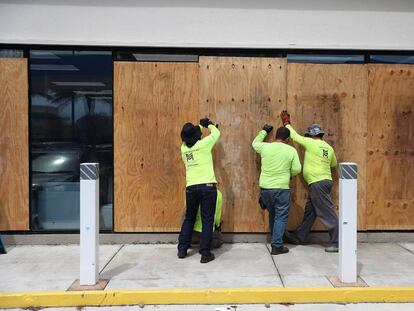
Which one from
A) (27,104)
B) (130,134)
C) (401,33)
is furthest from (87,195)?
(401,33)

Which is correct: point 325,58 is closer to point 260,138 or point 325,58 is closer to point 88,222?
point 260,138

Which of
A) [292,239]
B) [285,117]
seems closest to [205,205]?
[292,239]

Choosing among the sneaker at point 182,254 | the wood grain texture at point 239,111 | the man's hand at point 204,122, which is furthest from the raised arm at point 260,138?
the sneaker at point 182,254

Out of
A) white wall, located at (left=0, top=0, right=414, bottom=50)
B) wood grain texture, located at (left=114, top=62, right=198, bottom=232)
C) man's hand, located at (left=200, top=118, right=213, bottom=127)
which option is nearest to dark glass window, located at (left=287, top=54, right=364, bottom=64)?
white wall, located at (left=0, top=0, right=414, bottom=50)

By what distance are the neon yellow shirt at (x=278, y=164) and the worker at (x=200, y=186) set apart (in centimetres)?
89

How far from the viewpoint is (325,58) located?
7.25m

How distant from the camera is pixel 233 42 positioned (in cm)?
711

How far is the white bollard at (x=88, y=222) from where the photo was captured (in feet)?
16.9

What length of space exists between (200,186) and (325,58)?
3.14 meters

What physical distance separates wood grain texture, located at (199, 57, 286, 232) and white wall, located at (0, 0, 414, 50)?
0.37 m

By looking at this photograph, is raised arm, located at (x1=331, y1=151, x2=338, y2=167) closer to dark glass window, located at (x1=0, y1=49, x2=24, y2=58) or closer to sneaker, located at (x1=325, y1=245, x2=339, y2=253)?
sneaker, located at (x1=325, y1=245, x2=339, y2=253)

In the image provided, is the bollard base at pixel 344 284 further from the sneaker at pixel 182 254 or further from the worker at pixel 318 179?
the sneaker at pixel 182 254

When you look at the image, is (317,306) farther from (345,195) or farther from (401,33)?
(401,33)

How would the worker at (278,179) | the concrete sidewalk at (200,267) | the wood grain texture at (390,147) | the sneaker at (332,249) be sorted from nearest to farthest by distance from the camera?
the concrete sidewalk at (200,267) → the worker at (278,179) → the sneaker at (332,249) → the wood grain texture at (390,147)
